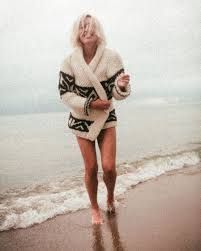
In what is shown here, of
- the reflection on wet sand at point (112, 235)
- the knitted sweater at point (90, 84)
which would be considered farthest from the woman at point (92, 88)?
the reflection on wet sand at point (112, 235)

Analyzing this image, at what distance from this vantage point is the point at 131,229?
2.69 metres

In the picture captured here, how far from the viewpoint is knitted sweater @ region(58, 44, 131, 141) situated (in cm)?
269

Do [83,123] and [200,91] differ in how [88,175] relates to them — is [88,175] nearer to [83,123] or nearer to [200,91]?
[83,123]

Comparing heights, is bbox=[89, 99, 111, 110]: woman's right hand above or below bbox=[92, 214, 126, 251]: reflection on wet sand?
above

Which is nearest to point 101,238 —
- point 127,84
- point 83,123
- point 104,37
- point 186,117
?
point 83,123

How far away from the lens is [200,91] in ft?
10.3

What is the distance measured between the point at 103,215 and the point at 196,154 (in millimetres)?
2967

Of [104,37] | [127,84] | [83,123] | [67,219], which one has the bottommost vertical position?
[67,219]

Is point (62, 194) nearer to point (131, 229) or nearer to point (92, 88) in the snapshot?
point (131, 229)

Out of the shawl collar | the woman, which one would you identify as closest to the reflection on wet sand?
the woman

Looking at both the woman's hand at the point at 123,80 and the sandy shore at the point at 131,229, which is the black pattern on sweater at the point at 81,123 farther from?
the sandy shore at the point at 131,229

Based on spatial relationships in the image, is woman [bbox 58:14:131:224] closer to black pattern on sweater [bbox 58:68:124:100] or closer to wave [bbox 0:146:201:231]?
black pattern on sweater [bbox 58:68:124:100]

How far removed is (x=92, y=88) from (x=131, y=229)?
3.34ft

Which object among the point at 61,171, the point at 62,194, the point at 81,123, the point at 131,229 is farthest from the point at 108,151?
the point at 61,171
